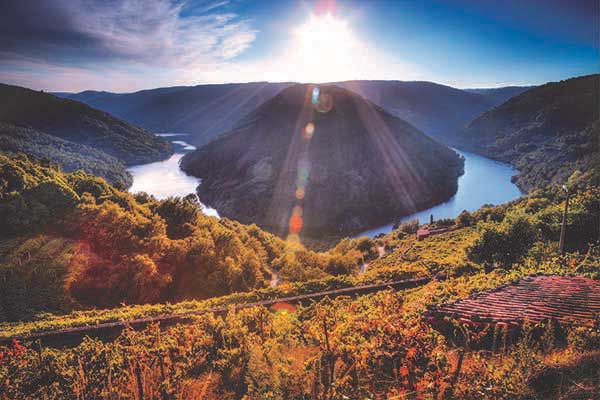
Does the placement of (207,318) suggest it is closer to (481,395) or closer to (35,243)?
(481,395)

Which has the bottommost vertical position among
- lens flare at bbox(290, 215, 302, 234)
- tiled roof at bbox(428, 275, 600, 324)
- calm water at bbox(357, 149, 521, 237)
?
lens flare at bbox(290, 215, 302, 234)

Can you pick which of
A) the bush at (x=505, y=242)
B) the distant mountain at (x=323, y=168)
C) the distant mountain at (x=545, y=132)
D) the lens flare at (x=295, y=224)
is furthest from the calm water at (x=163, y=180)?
the distant mountain at (x=545, y=132)

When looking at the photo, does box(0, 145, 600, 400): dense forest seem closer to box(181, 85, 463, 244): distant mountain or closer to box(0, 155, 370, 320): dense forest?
box(0, 155, 370, 320): dense forest

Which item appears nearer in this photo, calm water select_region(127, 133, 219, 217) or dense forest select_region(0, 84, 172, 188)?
dense forest select_region(0, 84, 172, 188)

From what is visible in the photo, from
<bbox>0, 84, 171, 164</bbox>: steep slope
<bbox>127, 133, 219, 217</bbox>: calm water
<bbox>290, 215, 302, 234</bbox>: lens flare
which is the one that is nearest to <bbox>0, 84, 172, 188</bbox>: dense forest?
<bbox>0, 84, 171, 164</bbox>: steep slope

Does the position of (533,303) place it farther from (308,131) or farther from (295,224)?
(308,131)

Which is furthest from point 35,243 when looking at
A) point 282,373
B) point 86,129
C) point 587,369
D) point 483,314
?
point 86,129

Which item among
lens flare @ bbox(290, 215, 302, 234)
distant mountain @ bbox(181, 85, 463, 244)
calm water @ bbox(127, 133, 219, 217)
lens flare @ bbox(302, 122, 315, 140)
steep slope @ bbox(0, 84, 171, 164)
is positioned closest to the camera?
lens flare @ bbox(290, 215, 302, 234)
